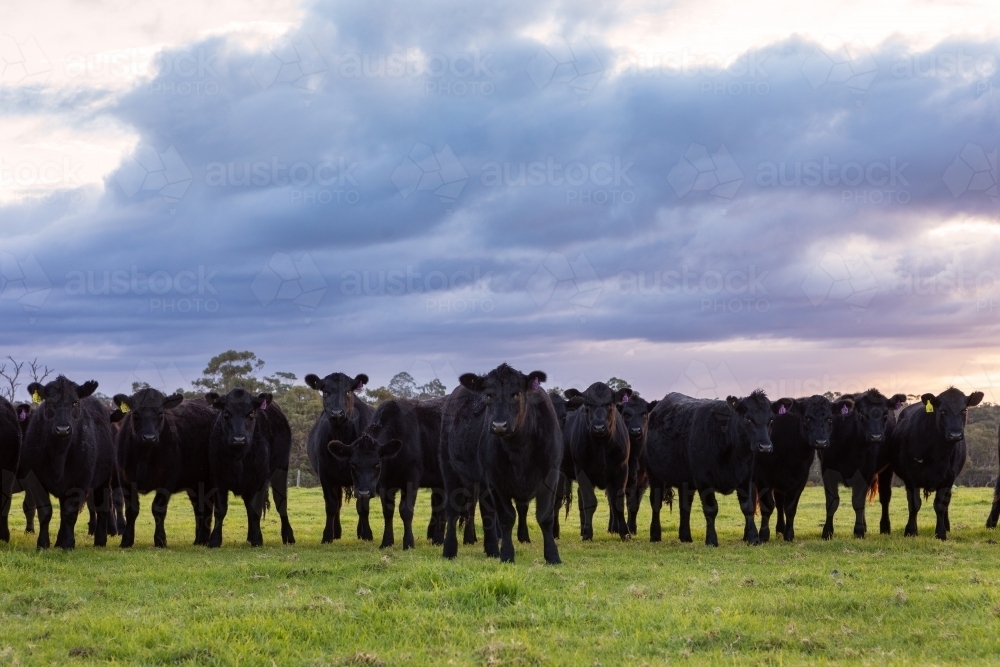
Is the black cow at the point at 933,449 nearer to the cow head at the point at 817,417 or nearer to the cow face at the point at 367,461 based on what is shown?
the cow head at the point at 817,417

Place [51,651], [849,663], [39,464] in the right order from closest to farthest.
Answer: [849,663], [51,651], [39,464]

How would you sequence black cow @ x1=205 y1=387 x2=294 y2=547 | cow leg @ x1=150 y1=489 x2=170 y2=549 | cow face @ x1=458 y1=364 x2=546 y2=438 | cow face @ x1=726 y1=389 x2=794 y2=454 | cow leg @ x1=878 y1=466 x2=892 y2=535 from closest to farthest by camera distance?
cow face @ x1=458 y1=364 x2=546 y2=438 → cow face @ x1=726 y1=389 x2=794 y2=454 → cow leg @ x1=150 y1=489 x2=170 y2=549 → black cow @ x1=205 y1=387 x2=294 y2=547 → cow leg @ x1=878 y1=466 x2=892 y2=535

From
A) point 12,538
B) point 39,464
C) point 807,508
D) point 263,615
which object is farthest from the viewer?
point 807,508

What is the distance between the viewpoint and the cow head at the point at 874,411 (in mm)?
16969

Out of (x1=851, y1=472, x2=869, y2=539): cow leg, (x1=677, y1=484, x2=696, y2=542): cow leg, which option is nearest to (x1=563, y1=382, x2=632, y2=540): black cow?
(x1=677, y1=484, x2=696, y2=542): cow leg

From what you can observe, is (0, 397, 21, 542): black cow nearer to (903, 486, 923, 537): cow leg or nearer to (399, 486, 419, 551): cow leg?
(399, 486, 419, 551): cow leg

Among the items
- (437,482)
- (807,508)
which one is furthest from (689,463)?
(807,508)

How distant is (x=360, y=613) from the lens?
29.2 ft

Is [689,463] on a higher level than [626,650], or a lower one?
higher

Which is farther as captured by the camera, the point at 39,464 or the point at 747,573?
Result: the point at 39,464

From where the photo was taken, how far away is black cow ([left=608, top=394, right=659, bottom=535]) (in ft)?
58.7

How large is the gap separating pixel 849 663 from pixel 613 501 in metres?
10.2

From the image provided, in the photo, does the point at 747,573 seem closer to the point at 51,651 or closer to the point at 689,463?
the point at 689,463

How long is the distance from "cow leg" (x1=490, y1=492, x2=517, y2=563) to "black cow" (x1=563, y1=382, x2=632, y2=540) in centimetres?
412
